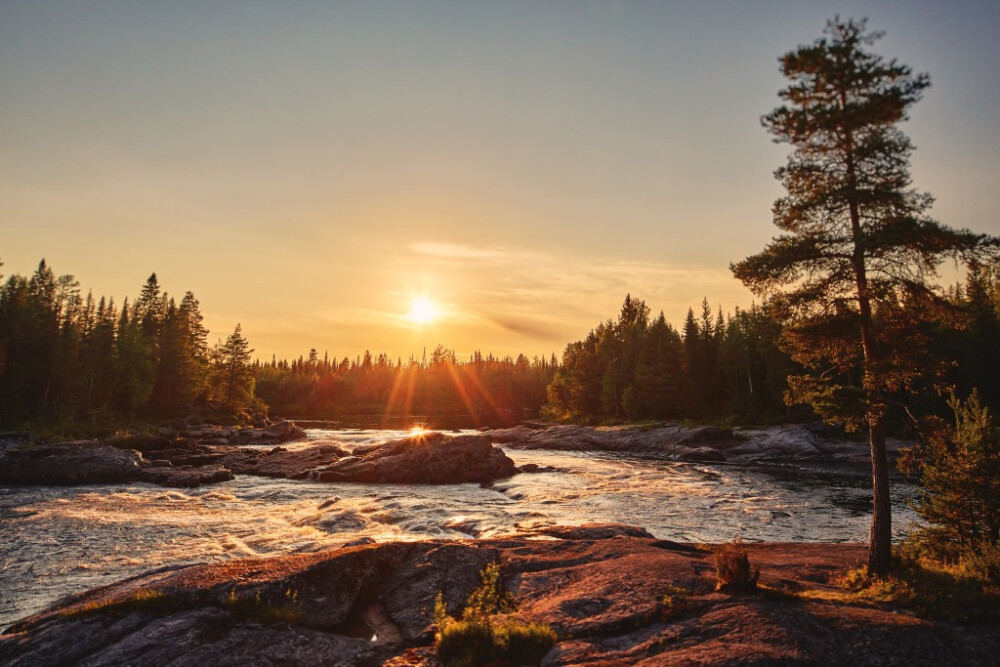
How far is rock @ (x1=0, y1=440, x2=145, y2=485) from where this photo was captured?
2825cm

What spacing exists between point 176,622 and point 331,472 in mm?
25271

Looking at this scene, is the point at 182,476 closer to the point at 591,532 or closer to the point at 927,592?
the point at 591,532

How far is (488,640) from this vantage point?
897cm

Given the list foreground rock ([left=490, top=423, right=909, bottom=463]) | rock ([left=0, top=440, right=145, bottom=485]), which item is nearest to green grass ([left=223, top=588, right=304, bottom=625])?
rock ([left=0, top=440, right=145, bottom=485])

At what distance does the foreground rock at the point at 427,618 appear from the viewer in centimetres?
810

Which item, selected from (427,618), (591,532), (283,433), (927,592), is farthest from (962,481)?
(283,433)

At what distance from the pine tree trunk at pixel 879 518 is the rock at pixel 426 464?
24.8 meters

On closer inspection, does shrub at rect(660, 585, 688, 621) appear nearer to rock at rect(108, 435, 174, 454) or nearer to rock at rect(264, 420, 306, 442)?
rock at rect(108, 435, 174, 454)

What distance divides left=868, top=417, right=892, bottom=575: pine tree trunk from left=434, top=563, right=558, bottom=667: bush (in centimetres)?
896

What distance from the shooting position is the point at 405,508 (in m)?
24.9

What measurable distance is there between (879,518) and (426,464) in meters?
26.1

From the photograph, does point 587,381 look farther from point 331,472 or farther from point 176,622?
point 176,622

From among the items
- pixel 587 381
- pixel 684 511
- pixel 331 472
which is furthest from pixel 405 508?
pixel 587 381

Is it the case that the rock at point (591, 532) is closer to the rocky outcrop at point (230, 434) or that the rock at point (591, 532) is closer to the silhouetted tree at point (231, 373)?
the rocky outcrop at point (230, 434)
